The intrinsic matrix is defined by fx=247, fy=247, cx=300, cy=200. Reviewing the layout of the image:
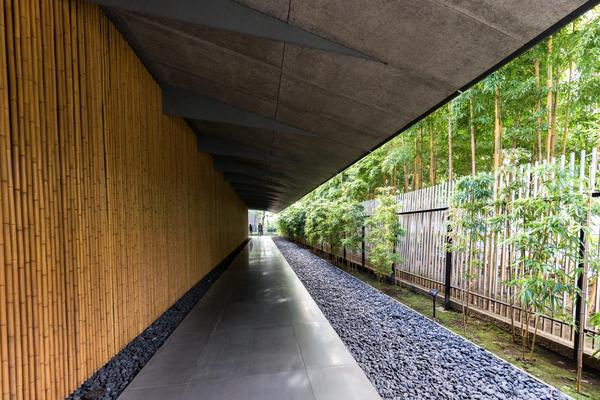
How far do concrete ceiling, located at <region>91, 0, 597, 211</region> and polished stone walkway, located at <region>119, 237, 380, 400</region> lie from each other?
272cm

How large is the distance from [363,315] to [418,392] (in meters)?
1.74

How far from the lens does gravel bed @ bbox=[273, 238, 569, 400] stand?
6.61ft

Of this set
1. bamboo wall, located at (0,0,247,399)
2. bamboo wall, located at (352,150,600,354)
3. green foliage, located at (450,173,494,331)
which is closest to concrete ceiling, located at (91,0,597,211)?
bamboo wall, located at (0,0,247,399)

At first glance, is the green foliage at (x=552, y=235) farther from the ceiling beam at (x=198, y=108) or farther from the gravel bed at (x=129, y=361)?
the gravel bed at (x=129, y=361)

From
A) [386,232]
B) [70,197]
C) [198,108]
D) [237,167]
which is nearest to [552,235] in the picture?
[386,232]

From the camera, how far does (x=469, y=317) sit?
142 inches

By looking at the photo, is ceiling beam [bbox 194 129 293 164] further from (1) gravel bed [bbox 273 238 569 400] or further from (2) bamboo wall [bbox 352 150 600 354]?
(1) gravel bed [bbox 273 238 569 400]

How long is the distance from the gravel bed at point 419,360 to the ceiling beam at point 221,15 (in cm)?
302

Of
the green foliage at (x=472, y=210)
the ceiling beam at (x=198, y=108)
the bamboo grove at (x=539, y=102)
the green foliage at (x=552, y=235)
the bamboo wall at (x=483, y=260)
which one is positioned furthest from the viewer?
the ceiling beam at (x=198, y=108)

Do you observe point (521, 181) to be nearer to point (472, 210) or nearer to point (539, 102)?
point (472, 210)

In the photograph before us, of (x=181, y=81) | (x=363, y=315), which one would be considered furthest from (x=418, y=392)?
(x=181, y=81)

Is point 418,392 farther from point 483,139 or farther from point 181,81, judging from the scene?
point 483,139

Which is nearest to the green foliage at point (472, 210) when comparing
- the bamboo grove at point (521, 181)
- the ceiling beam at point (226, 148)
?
the bamboo grove at point (521, 181)

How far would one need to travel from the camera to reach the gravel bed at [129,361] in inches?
76.4
